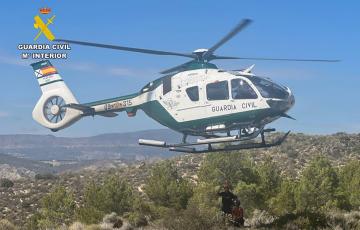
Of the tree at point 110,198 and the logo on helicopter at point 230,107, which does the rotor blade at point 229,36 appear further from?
the tree at point 110,198

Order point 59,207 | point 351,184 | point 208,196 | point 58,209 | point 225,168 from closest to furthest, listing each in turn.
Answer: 1. point 208,196
2. point 351,184
3. point 58,209
4. point 59,207
5. point 225,168

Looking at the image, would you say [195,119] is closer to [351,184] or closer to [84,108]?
[84,108]

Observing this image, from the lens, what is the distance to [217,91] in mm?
23719

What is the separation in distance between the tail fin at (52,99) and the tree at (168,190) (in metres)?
21.7

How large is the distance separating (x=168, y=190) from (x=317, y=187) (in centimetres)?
1295

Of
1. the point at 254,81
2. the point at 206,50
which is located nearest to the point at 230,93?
the point at 254,81

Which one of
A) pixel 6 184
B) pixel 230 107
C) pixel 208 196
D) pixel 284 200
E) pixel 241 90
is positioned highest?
pixel 241 90

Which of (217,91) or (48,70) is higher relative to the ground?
(48,70)

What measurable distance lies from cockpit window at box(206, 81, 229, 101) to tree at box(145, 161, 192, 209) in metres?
24.7

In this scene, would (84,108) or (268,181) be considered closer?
(84,108)

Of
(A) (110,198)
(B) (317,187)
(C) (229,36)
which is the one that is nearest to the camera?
(C) (229,36)

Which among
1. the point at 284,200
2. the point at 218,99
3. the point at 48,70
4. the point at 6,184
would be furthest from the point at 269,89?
the point at 6,184

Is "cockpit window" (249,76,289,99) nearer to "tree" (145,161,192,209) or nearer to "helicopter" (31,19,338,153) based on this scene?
"helicopter" (31,19,338,153)

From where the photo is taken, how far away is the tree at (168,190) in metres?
48.8
